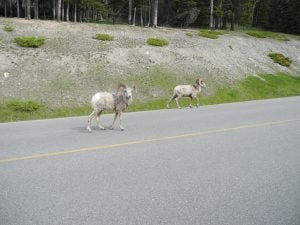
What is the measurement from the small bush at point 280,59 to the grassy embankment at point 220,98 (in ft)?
9.93

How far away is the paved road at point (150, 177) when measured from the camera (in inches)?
203

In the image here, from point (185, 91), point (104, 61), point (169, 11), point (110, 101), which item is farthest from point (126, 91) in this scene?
point (169, 11)

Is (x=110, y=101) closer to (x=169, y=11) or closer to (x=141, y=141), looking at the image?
(x=141, y=141)

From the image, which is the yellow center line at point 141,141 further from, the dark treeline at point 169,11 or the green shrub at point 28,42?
the dark treeline at point 169,11

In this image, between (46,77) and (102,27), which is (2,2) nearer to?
(102,27)

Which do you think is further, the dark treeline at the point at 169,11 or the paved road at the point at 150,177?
the dark treeline at the point at 169,11

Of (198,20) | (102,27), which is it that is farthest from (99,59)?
(198,20)

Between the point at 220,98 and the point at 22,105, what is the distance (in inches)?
541

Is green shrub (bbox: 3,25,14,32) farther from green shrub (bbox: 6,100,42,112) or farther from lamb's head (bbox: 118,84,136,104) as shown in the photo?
lamb's head (bbox: 118,84,136,104)

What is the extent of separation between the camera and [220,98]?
2528 centimetres

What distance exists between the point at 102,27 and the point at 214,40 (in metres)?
12.3

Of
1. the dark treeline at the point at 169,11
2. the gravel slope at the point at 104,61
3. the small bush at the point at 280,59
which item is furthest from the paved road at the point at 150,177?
the dark treeline at the point at 169,11

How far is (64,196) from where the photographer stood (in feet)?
18.9

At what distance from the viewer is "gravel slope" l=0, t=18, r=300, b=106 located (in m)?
21.9
